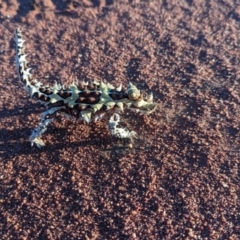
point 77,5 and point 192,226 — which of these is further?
point 77,5

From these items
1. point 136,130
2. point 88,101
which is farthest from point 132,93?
point 136,130

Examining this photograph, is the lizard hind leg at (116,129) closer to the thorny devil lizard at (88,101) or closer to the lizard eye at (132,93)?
the thorny devil lizard at (88,101)

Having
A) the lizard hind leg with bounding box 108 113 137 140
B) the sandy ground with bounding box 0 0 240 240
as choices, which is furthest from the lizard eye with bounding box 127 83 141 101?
the sandy ground with bounding box 0 0 240 240

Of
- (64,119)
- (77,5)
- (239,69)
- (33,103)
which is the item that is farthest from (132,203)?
(77,5)

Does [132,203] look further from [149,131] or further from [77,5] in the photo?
[77,5]

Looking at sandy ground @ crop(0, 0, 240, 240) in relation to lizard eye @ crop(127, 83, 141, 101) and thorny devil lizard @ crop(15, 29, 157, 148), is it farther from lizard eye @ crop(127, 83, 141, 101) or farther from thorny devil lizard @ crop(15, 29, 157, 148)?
lizard eye @ crop(127, 83, 141, 101)

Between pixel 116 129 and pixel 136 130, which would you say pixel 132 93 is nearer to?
pixel 116 129
